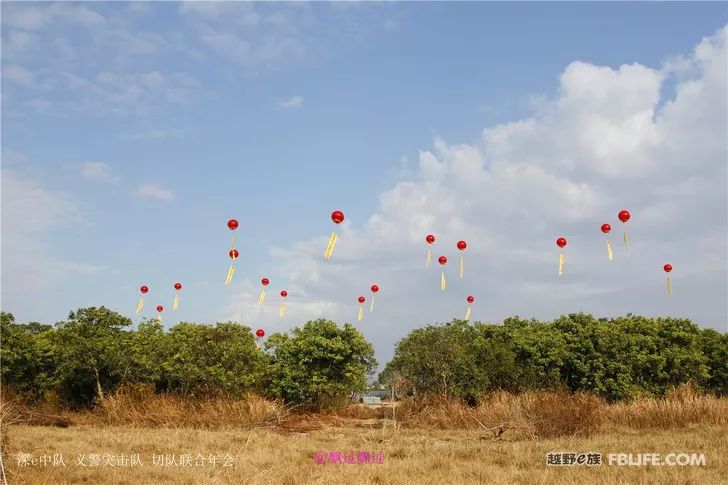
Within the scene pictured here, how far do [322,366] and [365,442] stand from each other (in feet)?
22.6

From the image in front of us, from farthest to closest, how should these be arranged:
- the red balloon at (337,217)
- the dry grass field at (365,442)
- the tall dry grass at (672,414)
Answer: the tall dry grass at (672,414)
the red balloon at (337,217)
the dry grass field at (365,442)

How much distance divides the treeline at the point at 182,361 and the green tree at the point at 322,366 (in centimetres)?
3

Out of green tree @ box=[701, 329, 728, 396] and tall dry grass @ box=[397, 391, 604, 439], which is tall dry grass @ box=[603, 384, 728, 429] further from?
green tree @ box=[701, 329, 728, 396]

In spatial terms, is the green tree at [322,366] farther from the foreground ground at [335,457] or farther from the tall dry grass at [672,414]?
the tall dry grass at [672,414]

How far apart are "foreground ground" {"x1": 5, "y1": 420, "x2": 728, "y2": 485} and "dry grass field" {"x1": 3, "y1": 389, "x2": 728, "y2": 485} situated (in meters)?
0.03

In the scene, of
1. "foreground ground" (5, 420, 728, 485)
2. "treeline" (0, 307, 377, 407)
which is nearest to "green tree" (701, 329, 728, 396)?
"foreground ground" (5, 420, 728, 485)

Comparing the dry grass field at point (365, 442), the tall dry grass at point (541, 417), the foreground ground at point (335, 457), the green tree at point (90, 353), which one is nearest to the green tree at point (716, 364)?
the dry grass field at point (365, 442)

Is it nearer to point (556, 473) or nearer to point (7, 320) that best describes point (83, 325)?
point (7, 320)

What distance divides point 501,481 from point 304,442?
595cm

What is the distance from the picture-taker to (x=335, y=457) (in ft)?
39.8

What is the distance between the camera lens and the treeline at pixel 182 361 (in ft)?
64.0

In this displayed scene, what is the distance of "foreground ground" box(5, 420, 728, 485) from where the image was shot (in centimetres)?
988

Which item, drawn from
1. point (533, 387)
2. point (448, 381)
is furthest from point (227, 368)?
point (533, 387)

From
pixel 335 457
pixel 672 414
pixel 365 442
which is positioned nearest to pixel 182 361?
pixel 365 442
